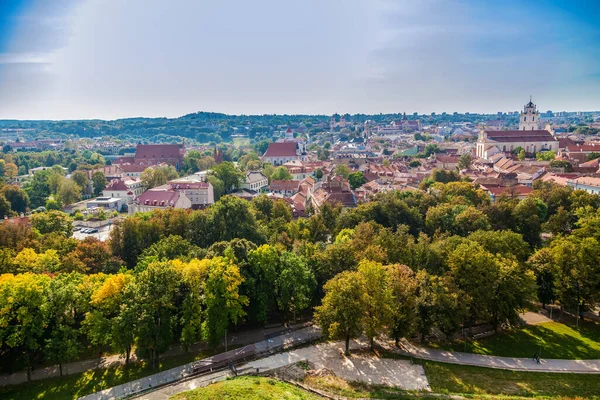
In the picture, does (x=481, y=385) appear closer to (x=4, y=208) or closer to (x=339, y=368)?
(x=339, y=368)

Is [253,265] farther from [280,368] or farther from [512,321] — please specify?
[512,321]

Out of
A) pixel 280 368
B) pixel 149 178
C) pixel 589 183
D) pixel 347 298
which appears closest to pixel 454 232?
pixel 347 298

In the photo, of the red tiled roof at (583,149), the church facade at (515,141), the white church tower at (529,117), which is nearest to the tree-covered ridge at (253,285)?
the red tiled roof at (583,149)

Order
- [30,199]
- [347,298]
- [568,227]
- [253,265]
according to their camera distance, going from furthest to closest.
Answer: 1. [30,199]
2. [568,227]
3. [253,265]
4. [347,298]

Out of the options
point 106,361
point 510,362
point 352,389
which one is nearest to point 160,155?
point 106,361

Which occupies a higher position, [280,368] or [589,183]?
[589,183]

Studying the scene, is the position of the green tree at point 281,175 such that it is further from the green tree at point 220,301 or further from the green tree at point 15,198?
the green tree at point 220,301

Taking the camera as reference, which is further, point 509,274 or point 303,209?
point 303,209

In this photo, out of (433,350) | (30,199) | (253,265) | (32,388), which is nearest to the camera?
(32,388)
